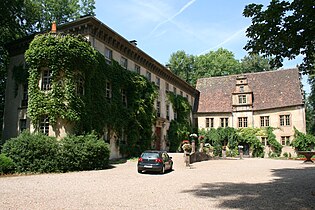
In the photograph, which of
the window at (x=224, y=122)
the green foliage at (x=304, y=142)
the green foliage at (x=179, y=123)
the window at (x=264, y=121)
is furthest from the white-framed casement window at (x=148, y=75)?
the green foliage at (x=304, y=142)

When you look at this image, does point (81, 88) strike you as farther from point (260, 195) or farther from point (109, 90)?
point (260, 195)

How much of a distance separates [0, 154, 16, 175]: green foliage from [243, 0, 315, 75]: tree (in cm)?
1507

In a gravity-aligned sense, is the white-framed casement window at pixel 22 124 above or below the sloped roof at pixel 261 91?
A: below

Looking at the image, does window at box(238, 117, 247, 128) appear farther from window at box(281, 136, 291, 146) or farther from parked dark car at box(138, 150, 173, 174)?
parked dark car at box(138, 150, 173, 174)

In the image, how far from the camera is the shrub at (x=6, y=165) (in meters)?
16.8

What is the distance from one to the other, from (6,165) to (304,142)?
3434 centimetres

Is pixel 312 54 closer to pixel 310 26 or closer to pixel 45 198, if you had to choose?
pixel 310 26

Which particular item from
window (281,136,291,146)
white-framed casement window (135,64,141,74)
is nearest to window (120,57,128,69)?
white-framed casement window (135,64,141,74)

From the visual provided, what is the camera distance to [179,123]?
3778cm

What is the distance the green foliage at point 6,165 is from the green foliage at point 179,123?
20.5m

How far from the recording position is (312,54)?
37.0 feet

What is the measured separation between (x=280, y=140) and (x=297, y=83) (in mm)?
8521

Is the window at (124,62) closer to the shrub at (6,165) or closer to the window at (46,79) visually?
the window at (46,79)

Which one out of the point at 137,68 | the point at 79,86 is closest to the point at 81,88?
the point at 79,86
